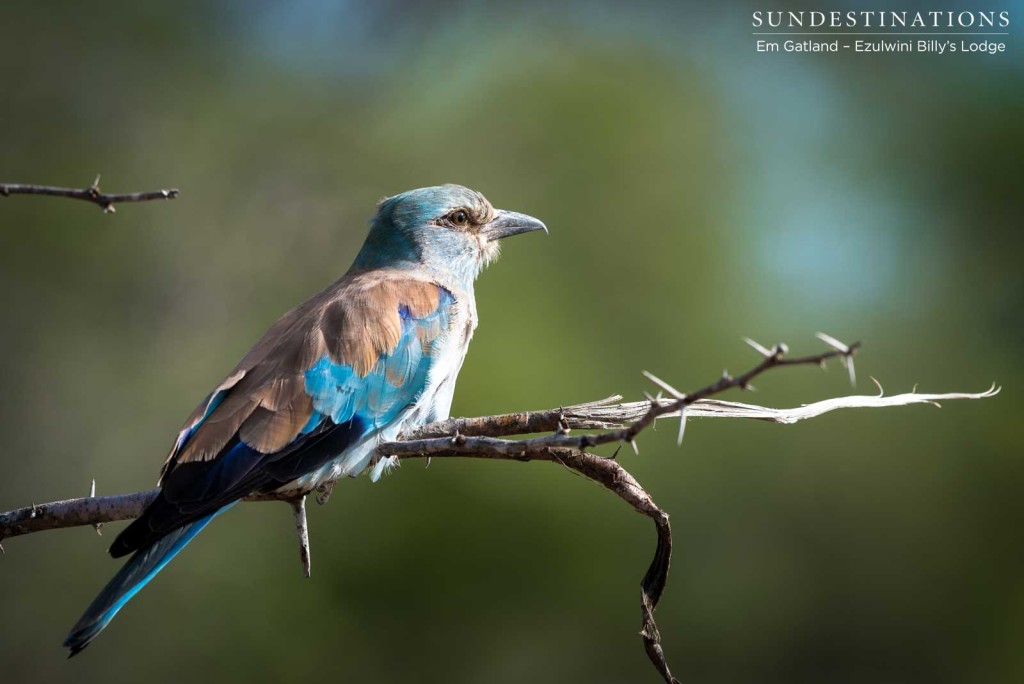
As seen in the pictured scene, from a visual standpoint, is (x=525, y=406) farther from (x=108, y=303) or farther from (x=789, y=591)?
(x=108, y=303)

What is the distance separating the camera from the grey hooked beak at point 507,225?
202 inches

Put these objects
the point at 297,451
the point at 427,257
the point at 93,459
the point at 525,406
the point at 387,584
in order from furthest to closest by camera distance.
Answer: the point at 93,459
the point at 387,584
the point at 525,406
the point at 427,257
the point at 297,451

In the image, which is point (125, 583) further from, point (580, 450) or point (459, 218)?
point (459, 218)

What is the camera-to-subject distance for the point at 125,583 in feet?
10.2

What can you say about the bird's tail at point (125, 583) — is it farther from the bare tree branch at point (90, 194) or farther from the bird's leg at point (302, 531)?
the bare tree branch at point (90, 194)

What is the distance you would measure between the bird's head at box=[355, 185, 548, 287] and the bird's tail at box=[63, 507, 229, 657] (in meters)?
1.77

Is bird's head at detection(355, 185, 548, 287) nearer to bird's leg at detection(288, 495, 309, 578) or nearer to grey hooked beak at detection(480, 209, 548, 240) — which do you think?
grey hooked beak at detection(480, 209, 548, 240)

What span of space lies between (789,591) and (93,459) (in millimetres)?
4469

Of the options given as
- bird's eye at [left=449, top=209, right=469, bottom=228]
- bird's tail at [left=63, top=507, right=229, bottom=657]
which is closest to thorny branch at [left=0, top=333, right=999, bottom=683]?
bird's tail at [left=63, top=507, right=229, bottom=657]

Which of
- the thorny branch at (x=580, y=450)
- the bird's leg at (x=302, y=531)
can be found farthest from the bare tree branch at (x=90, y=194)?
the bird's leg at (x=302, y=531)

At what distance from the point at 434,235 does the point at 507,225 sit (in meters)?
0.45

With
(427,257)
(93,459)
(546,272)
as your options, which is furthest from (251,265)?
(427,257)

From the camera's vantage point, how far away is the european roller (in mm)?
3180

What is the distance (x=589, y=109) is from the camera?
8.28 m
